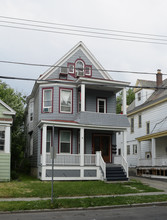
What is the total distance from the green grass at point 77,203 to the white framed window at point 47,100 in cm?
1110

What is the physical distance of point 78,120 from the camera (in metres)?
21.5

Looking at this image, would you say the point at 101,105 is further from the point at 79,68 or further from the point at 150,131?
the point at 150,131

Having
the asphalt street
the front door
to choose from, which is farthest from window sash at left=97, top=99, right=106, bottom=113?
the asphalt street

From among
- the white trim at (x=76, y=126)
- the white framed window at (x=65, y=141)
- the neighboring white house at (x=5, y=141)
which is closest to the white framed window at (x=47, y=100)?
the white trim at (x=76, y=126)

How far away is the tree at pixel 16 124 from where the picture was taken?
2225 centimetres

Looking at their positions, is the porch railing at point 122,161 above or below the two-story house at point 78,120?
below

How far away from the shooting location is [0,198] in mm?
12898

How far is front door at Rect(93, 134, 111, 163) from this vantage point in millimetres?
23661

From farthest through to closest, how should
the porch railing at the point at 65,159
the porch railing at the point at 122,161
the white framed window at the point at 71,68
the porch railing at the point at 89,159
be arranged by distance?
the white framed window at the point at 71,68 < the porch railing at the point at 122,161 < the porch railing at the point at 89,159 < the porch railing at the point at 65,159

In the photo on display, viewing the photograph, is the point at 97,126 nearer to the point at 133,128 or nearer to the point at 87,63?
the point at 87,63

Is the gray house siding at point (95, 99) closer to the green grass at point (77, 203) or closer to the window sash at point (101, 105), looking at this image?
the window sash at point (101, 105)

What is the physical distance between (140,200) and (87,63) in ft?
47.0

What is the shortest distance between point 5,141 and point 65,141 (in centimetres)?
520

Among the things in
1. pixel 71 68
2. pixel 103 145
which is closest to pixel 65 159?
pixel 103 145
